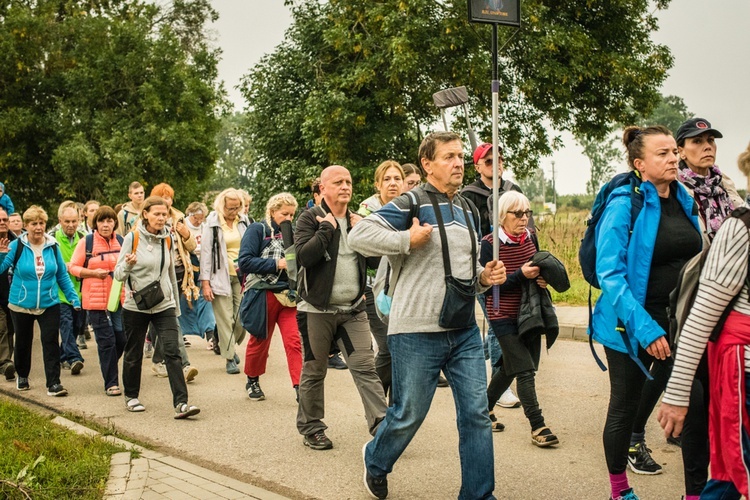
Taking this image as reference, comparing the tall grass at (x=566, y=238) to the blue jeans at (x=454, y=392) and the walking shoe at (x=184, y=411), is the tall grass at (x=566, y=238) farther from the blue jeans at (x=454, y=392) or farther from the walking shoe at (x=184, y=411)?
the blue jeans at (x=454, y=392)

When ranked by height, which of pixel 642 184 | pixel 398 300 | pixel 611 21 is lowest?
pixel 398 300

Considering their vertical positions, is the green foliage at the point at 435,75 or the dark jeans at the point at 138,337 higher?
the green foliage at the point at 435,75

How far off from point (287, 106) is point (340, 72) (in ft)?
7.22

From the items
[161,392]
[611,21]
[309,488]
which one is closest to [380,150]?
[611,21]

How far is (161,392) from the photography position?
861 cm

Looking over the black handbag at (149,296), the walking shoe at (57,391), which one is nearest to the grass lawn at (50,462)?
the black handbag at (149,296)

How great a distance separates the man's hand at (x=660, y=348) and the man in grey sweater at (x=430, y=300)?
86 cm

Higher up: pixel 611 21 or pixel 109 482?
pixel 611 21

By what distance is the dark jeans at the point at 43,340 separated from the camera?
8.52 meters

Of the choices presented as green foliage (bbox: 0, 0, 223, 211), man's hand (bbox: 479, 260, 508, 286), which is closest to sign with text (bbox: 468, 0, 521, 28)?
man's hand (bbox: 479, 260, 508, 286)

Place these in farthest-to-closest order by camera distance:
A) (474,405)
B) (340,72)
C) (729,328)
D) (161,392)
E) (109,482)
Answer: (340,72), (161,392), (109,482), (474,405), (729,328)

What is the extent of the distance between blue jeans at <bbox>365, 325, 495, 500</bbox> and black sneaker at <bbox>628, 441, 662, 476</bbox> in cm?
137

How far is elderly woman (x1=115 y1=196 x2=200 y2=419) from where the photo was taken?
7.65 meters

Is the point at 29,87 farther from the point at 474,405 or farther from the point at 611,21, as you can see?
the point at 474,405
